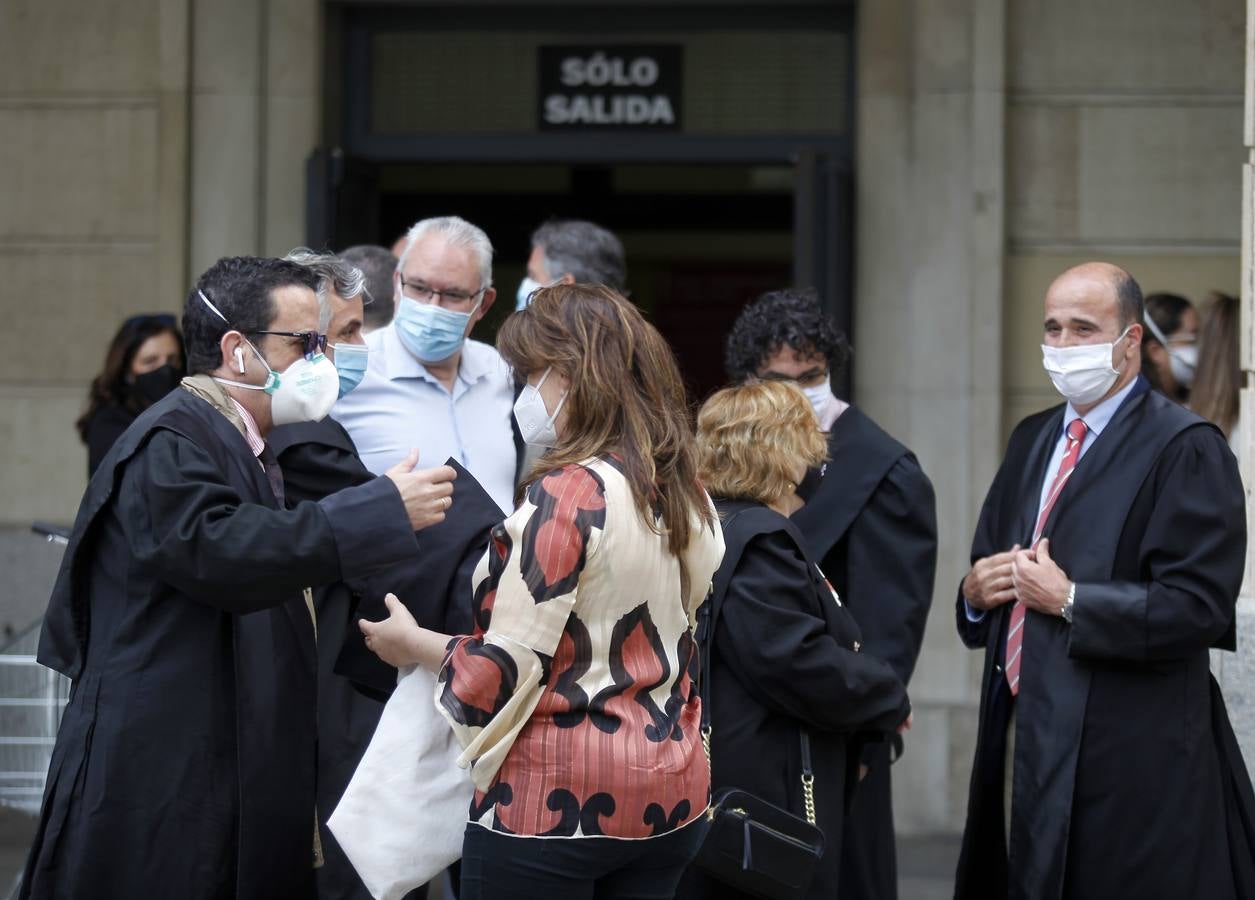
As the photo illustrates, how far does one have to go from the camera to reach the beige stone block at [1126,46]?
7000 millimetres

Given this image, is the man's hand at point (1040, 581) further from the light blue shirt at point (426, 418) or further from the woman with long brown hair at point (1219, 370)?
the woman with long brown hair at point (1219, 370)

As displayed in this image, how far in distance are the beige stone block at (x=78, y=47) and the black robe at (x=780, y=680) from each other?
14.8 feet

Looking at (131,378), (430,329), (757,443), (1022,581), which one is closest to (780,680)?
(757,443)

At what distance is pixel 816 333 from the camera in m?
4.79

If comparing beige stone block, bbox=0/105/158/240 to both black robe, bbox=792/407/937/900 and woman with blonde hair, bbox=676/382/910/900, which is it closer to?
black robe, bbox=792/407/937/900

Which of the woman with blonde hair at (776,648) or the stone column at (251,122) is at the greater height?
the stone column at (251,122)

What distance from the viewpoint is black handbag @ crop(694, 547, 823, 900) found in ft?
12.0

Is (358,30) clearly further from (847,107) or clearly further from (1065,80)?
(1065,80)

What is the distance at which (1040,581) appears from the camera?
13.7 feet

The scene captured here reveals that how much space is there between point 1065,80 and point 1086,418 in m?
3.05

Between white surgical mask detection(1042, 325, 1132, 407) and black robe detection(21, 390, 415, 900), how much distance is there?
1.85 meters

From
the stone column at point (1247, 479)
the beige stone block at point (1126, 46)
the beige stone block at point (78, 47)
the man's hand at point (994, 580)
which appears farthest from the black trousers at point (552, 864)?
the beige stone block at point (78, 47)

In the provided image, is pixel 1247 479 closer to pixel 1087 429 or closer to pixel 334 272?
pixel 1087 429

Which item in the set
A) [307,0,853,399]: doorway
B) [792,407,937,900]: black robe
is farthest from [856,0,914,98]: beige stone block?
[792,407,937,900]: black robe
